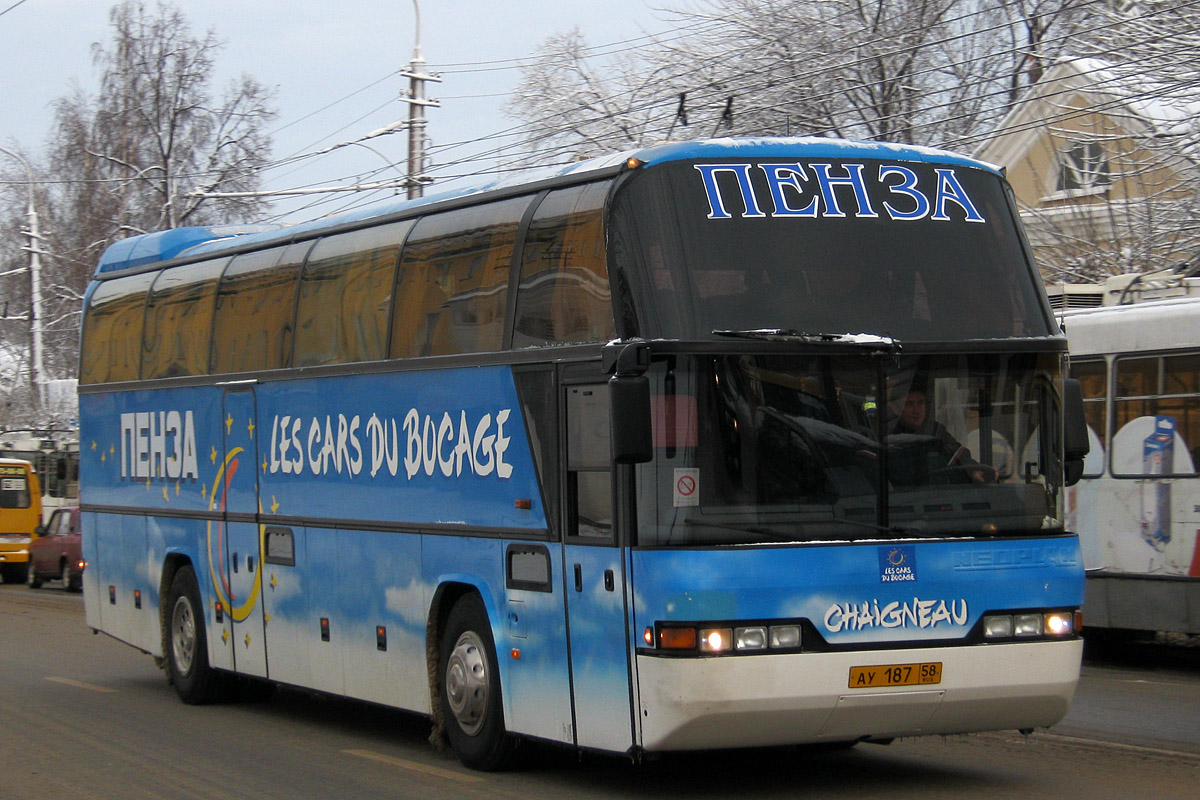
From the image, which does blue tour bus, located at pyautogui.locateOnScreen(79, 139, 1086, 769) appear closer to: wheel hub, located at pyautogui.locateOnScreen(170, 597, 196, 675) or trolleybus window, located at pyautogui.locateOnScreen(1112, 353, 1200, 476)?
wheel hub, located at pyautogui.locateOnScreen(170, 597, 196, 675)

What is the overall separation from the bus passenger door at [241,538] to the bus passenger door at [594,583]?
4689 millimetres

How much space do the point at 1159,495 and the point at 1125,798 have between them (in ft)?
23.3

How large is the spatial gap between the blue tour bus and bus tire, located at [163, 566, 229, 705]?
3798mm

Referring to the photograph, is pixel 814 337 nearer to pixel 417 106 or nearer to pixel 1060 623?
pixel 1060 623

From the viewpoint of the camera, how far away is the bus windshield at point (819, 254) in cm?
834

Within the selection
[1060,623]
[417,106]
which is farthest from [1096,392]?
[417,106]

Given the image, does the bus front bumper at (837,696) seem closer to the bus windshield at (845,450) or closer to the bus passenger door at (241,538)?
the bus windshield at (845,450)

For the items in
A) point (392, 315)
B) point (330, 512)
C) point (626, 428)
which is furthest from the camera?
point (330, 512)

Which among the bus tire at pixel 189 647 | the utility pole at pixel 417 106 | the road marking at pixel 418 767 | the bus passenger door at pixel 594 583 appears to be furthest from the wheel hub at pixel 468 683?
the utility pole at pixel 417 106

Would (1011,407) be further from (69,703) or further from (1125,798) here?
(69,703)

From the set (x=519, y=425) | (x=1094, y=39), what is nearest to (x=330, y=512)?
(x=519, y=425)

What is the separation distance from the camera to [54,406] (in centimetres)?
4881

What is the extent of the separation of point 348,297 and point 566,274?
114 inches

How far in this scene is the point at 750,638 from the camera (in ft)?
26.2
